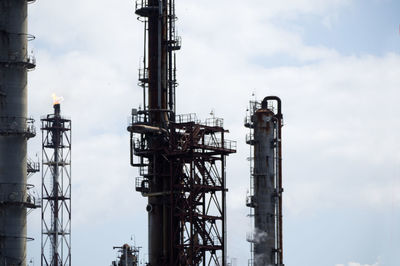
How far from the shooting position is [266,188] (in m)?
89.2

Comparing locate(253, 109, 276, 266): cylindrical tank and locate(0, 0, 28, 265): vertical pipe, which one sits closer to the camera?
locate(0, 0, 28, 265): vertical pipe

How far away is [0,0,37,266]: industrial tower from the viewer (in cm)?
8100

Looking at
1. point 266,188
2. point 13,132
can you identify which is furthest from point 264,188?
point 13,132

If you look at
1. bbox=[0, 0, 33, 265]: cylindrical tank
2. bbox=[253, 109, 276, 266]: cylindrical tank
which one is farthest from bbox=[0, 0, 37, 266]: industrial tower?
bbox=[253, 109, 276, 266]: cylindrical tank

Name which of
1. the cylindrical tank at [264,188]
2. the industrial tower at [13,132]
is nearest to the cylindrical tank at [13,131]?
the industrial tower at [13,132]

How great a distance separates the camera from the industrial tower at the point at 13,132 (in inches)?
3189

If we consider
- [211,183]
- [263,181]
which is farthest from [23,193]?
[263,181]

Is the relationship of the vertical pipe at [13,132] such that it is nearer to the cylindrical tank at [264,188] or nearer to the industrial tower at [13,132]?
the industrial tower at [13,132]

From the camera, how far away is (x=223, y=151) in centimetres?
8338

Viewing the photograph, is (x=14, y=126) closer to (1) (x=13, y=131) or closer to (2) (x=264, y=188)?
(1) (x=13, y=131)

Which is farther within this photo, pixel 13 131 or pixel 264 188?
pixel 264 188

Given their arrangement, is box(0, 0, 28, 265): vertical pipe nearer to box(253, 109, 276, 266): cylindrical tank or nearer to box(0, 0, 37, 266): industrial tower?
box(0, 0, 37, 266): industrial tower

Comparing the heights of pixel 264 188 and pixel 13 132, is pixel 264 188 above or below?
below

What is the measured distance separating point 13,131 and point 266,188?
23.4 metres
